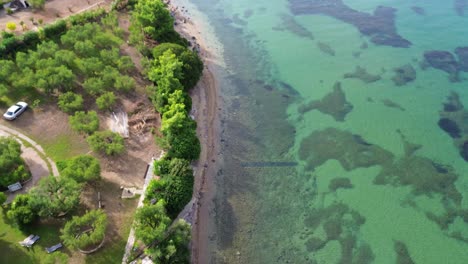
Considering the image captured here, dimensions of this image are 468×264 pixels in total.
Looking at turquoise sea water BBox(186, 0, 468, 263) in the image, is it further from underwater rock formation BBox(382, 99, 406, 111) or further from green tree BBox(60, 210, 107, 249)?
green tree BBox(60, 210, 107, 249)

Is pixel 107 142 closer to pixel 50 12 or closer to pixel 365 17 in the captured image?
pixel 50 12

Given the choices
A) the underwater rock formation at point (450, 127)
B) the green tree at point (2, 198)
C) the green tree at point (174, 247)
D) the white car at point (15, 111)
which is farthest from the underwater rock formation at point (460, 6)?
the green tree at point (2, 198)

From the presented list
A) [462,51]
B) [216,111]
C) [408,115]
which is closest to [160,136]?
[216,111]

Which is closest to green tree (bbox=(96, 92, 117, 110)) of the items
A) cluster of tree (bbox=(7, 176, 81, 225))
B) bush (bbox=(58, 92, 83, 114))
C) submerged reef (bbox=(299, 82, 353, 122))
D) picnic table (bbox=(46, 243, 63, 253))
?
bush (bbox=(58, 92, 83, 114))

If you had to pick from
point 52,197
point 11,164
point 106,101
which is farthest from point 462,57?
point 11,164

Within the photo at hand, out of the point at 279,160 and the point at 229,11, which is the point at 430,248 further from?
the point at 229,11

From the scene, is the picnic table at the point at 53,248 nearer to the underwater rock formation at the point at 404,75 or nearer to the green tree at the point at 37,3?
the green tree at the point at 37,3
